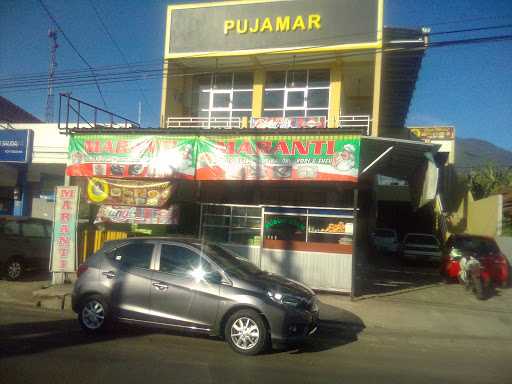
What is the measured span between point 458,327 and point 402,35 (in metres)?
9.40

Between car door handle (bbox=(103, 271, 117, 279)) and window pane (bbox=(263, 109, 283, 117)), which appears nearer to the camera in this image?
car door handle (bbox=(103, 271, 117, 279))

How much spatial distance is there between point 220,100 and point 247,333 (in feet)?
39.3

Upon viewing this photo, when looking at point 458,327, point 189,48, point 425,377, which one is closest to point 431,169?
point 458,327

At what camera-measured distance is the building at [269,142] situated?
11391 mm

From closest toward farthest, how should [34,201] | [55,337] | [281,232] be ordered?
[55,337] → [281,232] → [34,201]

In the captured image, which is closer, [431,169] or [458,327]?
[458,327]

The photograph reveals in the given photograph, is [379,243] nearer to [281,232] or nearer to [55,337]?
[281,232]

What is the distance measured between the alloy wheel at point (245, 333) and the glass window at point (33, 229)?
8362 millimetres

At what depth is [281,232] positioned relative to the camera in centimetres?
1197

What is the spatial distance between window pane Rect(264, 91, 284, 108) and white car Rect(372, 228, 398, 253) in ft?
29.9

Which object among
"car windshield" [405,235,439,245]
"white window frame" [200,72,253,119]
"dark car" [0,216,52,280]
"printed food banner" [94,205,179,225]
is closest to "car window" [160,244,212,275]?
"printed food banner" [94,205,179,225]

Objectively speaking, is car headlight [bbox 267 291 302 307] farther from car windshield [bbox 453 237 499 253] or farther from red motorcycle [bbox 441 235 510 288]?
car windshield [bbox 453 237 499 253]

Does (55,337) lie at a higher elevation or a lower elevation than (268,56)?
lower

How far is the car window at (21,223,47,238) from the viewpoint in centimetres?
1217
